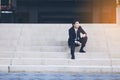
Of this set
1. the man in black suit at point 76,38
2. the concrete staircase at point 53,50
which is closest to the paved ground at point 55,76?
the concrete staircase at point 53,50

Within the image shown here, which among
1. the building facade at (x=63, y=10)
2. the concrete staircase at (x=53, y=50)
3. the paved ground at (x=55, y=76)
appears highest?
the building facade at (x=63, y=10)

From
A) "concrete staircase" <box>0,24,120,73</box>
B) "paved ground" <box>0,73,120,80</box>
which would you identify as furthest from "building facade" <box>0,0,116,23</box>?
"paved ground" <box>0,73,120,80</box>

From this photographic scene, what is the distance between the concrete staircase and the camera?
14.5 meters

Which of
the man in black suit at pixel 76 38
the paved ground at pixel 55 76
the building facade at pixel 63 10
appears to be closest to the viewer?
the paved ground at pixel 55 76

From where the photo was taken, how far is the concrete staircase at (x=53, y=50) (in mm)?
14523

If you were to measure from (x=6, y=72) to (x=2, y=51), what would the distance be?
202 cm

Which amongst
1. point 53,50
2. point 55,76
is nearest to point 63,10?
point 53,50

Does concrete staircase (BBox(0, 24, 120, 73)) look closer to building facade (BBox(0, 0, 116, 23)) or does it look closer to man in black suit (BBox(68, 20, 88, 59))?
man in black suit (BBox(68, 20, 88, 59))

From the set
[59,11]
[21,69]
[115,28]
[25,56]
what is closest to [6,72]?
[21,69]

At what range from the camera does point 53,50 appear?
16.5 meters

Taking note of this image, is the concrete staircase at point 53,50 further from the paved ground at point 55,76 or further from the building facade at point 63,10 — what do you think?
the building facade at point 63,10

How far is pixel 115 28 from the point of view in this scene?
1958 centimetres

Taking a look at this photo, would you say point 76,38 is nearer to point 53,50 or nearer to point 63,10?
point 53,50

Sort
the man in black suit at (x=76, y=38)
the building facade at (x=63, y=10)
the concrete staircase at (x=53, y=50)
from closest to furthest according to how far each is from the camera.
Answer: the concrete staircase at (x=53, y=50), the man in black suit at (x=76, y=38), the building facade at (x=63, y=10)
